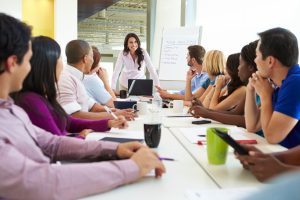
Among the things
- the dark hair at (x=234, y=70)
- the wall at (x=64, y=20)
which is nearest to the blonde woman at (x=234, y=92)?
the dark hair at (x=234, y=70)

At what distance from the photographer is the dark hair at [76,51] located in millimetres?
2396

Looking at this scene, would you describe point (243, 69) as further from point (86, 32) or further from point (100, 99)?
point (86, 32)

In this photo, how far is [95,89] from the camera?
9.27ft

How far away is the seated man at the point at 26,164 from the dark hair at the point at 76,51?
4.51ft

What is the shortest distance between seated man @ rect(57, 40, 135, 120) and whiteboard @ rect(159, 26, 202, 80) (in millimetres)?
2524

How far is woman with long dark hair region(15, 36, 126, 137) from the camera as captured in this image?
142 centimetres

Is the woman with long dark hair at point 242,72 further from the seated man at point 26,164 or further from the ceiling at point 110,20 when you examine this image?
the ceiling at point 110,20

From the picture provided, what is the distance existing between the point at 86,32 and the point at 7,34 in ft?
49.5

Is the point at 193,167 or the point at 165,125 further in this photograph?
the point at 165,125

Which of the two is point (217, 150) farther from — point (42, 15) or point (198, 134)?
point (42, 15)

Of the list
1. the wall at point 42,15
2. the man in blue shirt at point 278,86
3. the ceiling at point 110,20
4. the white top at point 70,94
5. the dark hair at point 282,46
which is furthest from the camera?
the ceiling at point 110,20

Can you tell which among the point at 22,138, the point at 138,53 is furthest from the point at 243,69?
the point at 138,53

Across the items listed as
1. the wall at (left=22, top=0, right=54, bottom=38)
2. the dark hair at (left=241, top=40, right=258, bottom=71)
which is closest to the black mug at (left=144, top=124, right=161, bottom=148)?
the dark hair at (left=241, top=40, right=258, bottom=71)

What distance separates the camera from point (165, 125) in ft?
6.86
